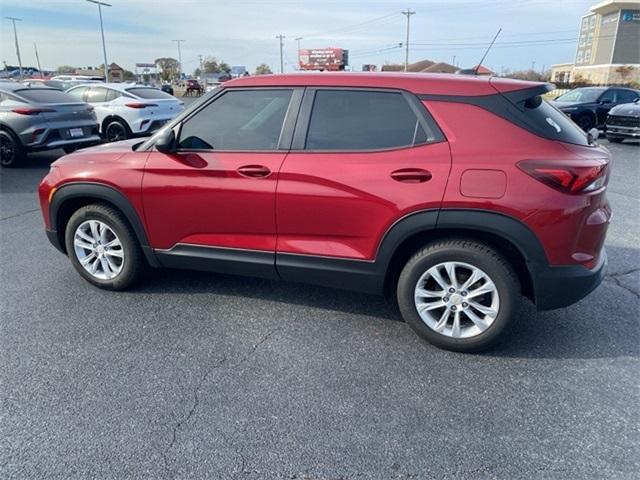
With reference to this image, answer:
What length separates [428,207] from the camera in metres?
2.88

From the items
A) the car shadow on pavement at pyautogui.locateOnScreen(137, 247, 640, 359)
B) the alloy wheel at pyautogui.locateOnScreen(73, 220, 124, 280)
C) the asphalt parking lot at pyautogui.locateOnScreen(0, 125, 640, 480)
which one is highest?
the alloy wheel at pyautogui.locateOnScreen(73, 220, 124, 280)

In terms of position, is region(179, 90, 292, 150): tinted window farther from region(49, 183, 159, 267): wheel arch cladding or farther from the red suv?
region(49, 183, 159, 267): wheel arch cladding

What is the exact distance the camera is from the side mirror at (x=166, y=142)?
3383 mm

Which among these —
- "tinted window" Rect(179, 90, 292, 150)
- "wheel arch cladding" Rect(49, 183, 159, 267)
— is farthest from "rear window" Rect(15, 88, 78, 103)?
"tinted window" Rect(179, 90, 292, 150)

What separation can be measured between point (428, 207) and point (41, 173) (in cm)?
858

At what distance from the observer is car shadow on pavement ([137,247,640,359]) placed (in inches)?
125

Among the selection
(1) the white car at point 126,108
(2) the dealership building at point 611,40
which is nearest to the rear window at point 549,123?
(1) the white car at point 126,108

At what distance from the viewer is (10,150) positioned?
9102 mm

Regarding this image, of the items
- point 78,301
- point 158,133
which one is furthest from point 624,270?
point 78,301

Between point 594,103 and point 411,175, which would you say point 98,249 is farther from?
point 594,103

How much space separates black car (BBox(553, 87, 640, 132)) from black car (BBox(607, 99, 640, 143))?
159 cm

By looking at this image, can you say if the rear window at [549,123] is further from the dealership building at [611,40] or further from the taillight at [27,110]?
the dealership building at [611,40]

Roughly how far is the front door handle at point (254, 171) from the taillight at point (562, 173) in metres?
1.60

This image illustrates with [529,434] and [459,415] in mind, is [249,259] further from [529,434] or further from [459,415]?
[529,434]
